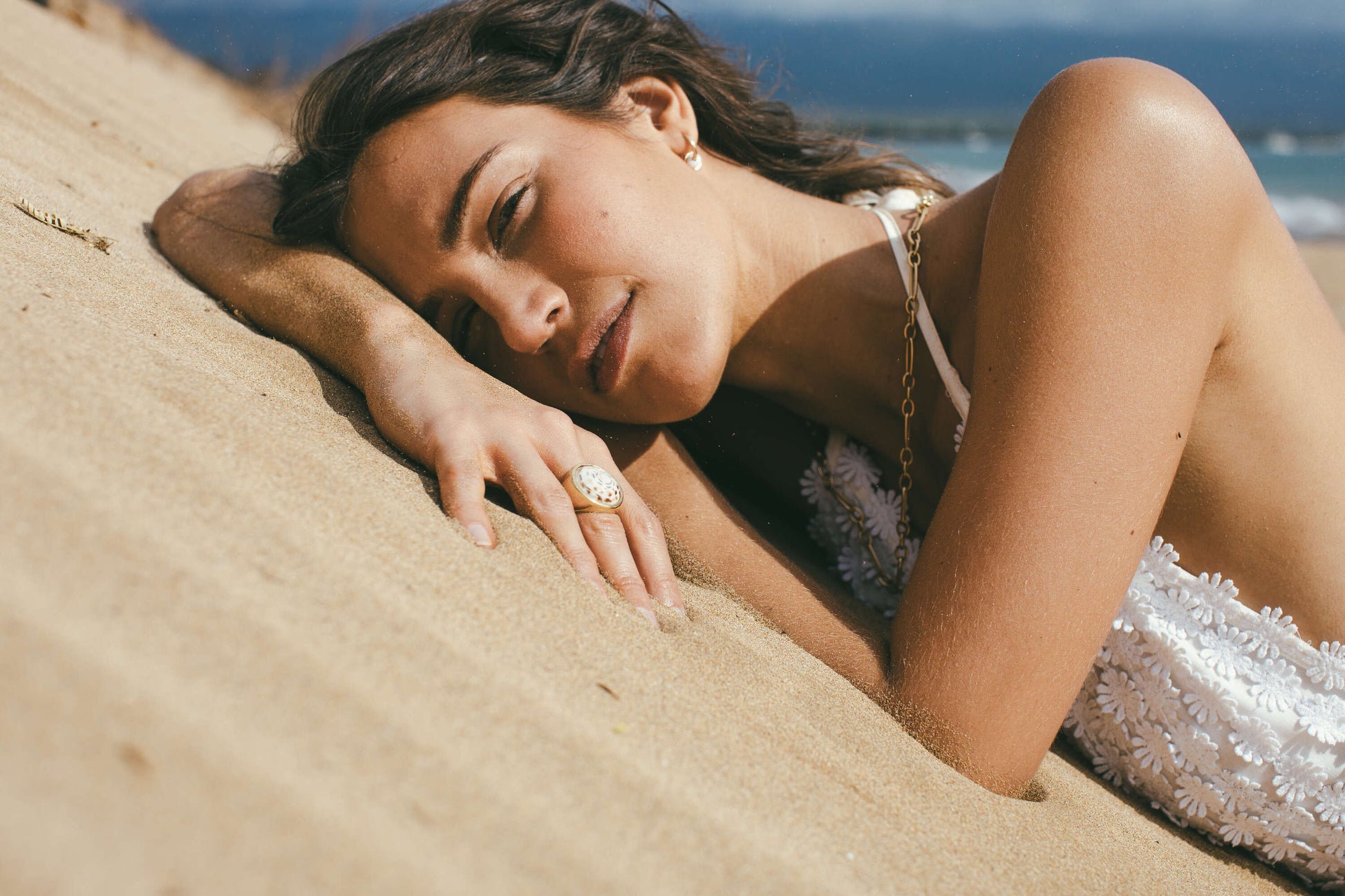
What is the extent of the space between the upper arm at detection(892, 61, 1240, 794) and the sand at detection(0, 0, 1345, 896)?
0.49ft

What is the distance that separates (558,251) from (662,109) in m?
0.77

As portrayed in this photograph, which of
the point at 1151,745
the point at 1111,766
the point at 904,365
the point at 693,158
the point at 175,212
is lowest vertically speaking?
the point at 1111,766

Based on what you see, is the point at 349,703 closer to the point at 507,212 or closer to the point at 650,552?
the point at 650,552

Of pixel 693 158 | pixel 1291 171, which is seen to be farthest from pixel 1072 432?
pixel 1291 171

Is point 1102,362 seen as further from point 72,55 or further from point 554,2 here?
point 72,55

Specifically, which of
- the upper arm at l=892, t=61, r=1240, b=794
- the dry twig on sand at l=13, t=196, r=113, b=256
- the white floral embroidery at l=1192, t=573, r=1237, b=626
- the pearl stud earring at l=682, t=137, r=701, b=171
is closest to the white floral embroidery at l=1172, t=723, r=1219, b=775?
the white floral embroidery at l=1192, t=573, r=1237, b=626

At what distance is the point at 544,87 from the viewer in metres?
2.16

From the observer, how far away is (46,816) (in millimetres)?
693

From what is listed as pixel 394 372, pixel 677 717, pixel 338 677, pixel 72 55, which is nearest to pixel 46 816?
pixel 338 677

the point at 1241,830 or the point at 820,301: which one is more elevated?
the point at 820,301

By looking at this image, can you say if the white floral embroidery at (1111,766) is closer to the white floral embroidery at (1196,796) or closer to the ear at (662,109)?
the white floral embroidery at (1196,796)

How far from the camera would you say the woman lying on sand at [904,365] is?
1551mm

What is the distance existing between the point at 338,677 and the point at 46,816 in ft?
0.87

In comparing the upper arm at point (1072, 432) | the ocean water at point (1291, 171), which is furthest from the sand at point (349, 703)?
the ocean water at point (1291, 171)
